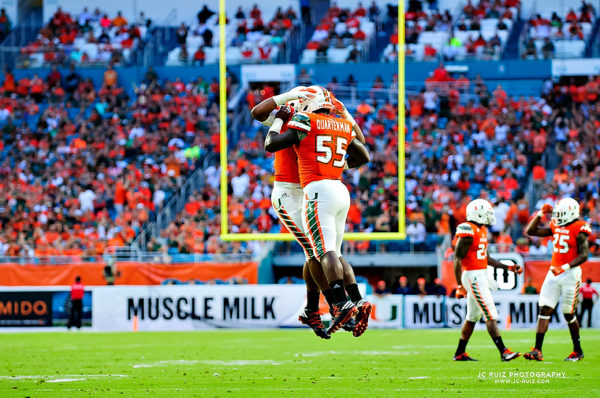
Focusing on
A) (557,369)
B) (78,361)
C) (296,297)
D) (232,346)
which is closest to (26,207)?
(296,297)

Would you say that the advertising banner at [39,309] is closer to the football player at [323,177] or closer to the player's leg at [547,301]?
the player's leg at [547,301]

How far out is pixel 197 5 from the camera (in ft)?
104

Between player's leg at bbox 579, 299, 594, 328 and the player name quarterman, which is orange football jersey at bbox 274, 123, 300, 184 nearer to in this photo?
the player name quarterman

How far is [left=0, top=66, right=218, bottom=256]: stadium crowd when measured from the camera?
24391 mm

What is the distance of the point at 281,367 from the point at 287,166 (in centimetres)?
303

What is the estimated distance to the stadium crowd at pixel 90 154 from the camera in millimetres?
24391

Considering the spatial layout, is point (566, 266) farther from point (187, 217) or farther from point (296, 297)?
point (187, 217)

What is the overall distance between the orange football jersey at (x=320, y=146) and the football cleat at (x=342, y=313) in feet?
3.23

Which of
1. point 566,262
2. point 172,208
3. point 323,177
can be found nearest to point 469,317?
point 566,262

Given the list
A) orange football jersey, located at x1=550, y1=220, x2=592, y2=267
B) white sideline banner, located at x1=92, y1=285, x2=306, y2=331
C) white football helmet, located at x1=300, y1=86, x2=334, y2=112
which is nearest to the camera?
white football helmet, located at x1=300, y1=86, x2=334, y2=112

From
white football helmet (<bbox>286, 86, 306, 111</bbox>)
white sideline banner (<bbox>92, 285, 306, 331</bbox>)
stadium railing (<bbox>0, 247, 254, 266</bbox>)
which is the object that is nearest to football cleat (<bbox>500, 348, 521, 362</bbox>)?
white football helmet (<bbox>286, 86, 306, 111</bbox>)

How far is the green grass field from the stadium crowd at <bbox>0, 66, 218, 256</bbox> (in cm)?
663

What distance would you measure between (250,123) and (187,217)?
3403 millimetres

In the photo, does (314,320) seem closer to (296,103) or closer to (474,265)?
(296,103)
